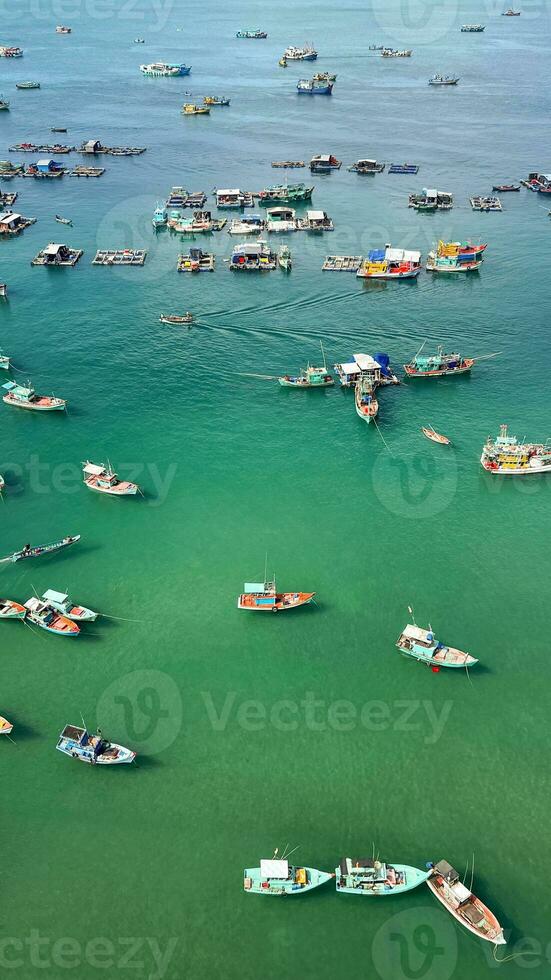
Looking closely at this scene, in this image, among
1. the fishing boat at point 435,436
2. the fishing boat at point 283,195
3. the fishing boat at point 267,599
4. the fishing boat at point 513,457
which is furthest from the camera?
the fishing boat at point 283,195

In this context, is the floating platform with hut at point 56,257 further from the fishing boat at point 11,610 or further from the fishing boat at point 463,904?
the fishing boat at point 463,904

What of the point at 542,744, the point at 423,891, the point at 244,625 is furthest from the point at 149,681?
the point at 542,744

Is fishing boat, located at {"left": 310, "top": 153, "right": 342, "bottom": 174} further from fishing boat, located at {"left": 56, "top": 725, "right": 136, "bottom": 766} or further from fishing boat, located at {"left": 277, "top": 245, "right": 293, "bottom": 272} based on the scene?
fishing boat, located at {"left": 56, "top": 725, "right": 136, "bottom": 766}

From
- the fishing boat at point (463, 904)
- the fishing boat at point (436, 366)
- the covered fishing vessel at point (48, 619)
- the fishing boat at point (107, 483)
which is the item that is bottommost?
the fishing boat at point (463, 904)

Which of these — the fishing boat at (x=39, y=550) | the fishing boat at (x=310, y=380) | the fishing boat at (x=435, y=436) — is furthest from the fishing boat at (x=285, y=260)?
the fishing boat at (x=39, y=550)

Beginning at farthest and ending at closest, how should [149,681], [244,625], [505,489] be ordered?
1. [505,489]
2. [244,625]
3. [149,681]

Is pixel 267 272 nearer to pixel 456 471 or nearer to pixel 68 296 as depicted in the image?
pixel 68 296

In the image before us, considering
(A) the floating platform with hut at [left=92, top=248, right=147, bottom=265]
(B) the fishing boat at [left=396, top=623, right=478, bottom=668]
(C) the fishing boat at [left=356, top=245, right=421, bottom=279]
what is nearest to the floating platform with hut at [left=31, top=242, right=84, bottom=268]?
(A) the floating platform with hut at [left=92, top=248, right=147, bottom=265]

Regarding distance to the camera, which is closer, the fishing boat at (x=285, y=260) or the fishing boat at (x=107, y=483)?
the fishing boat at (x=107, y=483)
